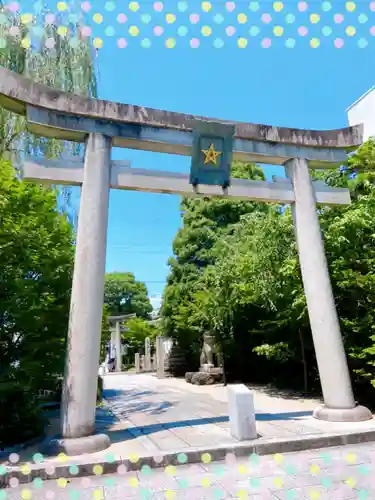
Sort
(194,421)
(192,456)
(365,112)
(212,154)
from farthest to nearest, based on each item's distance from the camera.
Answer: (365,112) < (194,421) < (212,154) < (192,456)

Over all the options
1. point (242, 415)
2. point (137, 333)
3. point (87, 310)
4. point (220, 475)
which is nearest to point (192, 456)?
point (220, 475)

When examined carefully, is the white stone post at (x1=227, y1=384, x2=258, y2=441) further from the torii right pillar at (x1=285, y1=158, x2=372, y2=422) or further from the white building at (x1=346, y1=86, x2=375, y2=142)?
the white building at (x1=346, y1=86, x2=375, y2=142)

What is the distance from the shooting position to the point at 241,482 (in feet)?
13.5

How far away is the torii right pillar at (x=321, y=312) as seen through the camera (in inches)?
258

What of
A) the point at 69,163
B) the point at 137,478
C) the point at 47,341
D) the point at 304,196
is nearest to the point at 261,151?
the point at 304,196

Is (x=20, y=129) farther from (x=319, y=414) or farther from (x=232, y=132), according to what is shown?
(x=319, y=414)

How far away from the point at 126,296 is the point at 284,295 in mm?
32666

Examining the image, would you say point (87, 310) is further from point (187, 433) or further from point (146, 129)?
point (146, 129)

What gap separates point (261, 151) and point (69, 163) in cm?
363

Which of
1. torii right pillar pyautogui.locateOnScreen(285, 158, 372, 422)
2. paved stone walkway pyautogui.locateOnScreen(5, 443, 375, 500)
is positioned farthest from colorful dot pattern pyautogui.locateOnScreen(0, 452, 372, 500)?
torii right pillar pyautogui.locateOnScreen(285, 158, 372, 422)

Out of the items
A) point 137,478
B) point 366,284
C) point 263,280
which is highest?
point 263,280

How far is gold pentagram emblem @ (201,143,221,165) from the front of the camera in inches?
275

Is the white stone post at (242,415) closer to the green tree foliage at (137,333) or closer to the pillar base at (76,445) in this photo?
the pillar base at (76,445)

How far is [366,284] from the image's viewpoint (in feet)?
24.4
